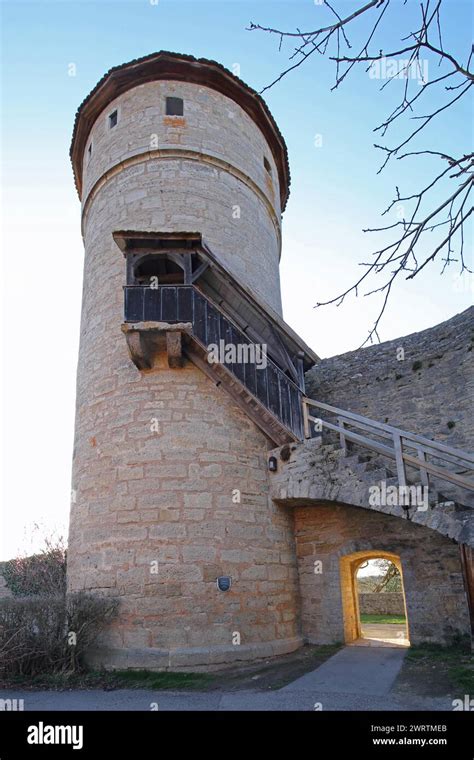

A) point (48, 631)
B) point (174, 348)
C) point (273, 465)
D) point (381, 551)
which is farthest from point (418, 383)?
point (48, 631)

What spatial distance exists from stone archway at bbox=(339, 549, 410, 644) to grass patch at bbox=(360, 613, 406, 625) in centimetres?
585

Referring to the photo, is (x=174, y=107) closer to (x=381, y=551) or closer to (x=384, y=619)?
(x=381, y=551)

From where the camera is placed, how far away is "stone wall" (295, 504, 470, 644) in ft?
28.4

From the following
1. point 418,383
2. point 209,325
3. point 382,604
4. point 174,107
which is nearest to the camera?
point 209,325

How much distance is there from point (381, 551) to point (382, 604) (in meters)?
9.82

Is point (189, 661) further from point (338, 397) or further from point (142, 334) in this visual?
point (338, 397)

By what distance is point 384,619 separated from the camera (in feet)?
54.2

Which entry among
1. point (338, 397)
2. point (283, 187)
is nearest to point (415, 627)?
point (338, 397)

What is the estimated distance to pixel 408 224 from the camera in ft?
12.6

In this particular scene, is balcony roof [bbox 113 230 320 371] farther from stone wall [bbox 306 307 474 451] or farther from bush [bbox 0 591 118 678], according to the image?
bush [bbox 0 591 118 678]

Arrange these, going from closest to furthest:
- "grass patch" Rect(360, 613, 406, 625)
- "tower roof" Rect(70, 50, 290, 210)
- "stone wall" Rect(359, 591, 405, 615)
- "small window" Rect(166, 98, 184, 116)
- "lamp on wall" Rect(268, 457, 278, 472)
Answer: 1. "lamp on wall" Rect(268, 457, 278, 472)
2. "small window" Rect(166, 98, 184, 116)
3. "tower roof" Rect(70, 50, 290, 210)
4. "grass patch" Rect(360, 613, 406, 625)
5. "stone wall" Rect(359, 591, 405, 615)

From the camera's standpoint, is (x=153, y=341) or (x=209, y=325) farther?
(x=153, y=341)

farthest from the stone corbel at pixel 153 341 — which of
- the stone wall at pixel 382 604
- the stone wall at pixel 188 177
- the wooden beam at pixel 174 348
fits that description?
the stone wall at pixel 382 604

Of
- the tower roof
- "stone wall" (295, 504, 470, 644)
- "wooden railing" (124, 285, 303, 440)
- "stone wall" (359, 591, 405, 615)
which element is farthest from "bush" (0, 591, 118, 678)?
"stone wall" (359, 591, 405, 615)
